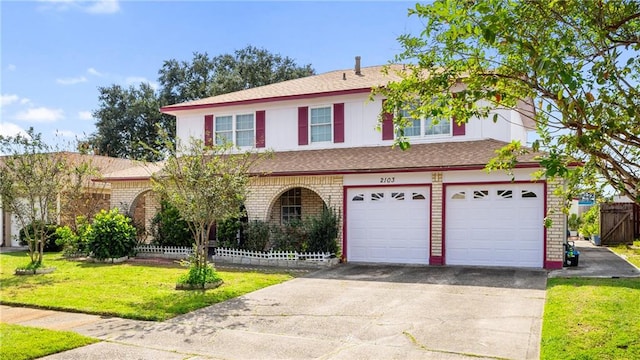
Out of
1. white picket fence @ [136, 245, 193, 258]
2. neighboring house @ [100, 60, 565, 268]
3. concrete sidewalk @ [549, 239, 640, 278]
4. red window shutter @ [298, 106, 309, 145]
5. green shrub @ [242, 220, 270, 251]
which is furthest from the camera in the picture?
red window shutter @ [298, 106, 309, 145]

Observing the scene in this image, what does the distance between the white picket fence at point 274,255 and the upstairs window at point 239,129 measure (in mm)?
4532

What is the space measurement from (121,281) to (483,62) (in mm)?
10452

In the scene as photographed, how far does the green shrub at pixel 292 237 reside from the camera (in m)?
16.0

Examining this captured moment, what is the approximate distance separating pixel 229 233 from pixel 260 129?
437 centimetres

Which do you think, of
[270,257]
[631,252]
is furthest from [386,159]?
[631,252]

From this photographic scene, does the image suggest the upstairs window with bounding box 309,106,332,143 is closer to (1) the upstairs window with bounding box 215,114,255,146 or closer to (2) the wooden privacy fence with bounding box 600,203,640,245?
(1) the upstairs window with bounding box 215,114,255,146

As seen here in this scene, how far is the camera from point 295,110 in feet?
61.1

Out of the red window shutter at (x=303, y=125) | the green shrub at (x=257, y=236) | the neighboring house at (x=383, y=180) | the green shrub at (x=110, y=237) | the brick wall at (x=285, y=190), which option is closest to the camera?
the neighboring house at (x=383, y=180)

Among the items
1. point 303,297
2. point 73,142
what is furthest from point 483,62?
point 73,142

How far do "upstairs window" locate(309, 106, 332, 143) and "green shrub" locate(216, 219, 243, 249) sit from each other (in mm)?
4097

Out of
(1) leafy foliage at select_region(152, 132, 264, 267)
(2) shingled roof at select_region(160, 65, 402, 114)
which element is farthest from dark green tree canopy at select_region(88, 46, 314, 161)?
(1) leafy foliage at select_region(152, 132, 264, 267)

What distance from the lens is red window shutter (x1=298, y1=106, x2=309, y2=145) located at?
725 inches

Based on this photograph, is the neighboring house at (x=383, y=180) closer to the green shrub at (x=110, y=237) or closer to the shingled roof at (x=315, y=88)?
the shingled roof at (x=315, y=88)

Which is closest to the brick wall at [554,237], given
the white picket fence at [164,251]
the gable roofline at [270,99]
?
the gable roofline at [270,99]
